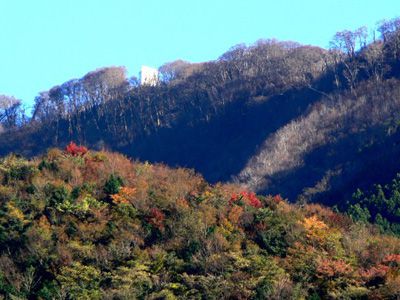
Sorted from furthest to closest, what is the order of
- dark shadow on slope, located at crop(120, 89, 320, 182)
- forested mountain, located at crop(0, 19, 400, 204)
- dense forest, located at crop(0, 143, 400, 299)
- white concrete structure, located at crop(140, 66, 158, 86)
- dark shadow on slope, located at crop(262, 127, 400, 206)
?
white concrete structure, located at crop(140, 66, 158, 86)
dark shadow on slope, located at crop(120, 89, 320, 182)
forested mountain, located at crop(0, 19, 400, 204)
dark shadow on slope, located at crop(262, 127, 400, 206)
dense forest, located at crop(0, 143, 400, 299)

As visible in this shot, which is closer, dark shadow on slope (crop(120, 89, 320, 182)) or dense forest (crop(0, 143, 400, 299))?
dense forest (crop(0, 143, 400, 299))

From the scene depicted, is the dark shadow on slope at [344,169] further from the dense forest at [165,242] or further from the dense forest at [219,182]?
the dense forest at [165,242]

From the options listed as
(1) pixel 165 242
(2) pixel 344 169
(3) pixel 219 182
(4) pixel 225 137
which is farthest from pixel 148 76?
(1) pixel 165 242

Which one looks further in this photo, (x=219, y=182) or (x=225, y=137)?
(x=225, y=137)

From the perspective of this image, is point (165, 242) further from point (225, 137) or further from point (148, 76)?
point (148, 76)

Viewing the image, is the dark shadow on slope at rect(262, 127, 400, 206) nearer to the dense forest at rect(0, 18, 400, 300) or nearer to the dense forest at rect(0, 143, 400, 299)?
the dense forest at rect(0, 18, 400, 300)

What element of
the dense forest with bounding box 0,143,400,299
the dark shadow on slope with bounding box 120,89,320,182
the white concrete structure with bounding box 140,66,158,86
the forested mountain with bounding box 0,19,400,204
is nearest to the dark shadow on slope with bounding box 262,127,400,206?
the forested mountain with bounding box 0,19,400,204
